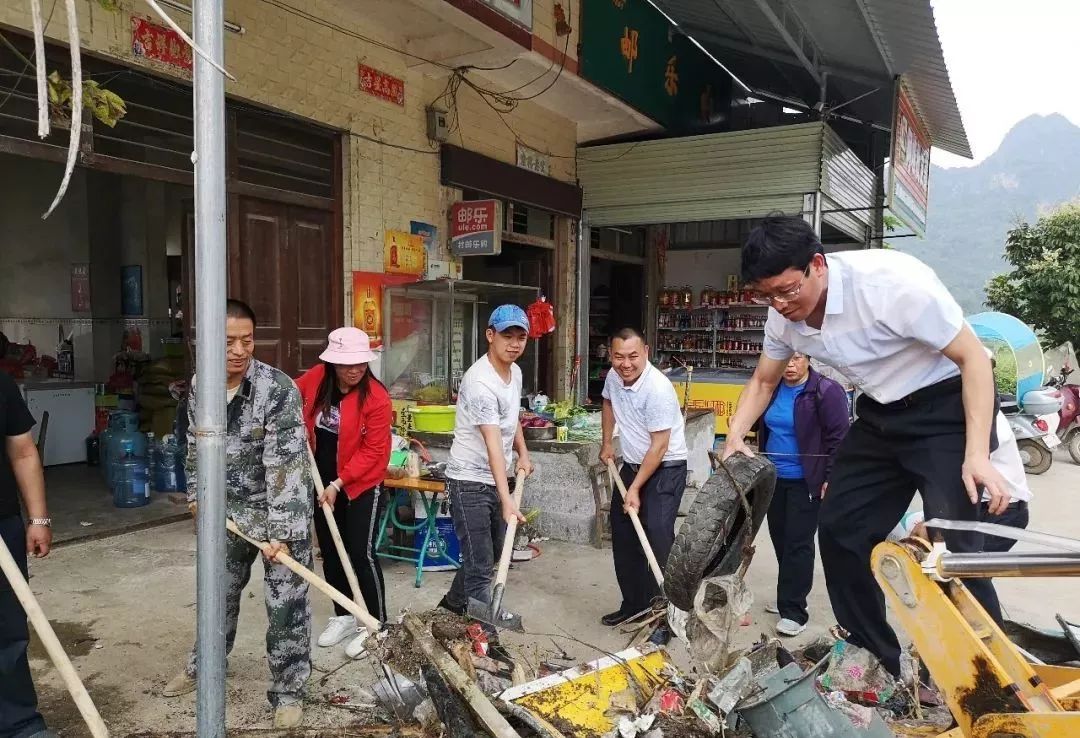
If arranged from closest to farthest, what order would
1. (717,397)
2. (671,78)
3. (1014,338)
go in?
(1014,338)
(717,397)
(671,78)

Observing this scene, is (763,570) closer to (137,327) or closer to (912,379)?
(912,379)

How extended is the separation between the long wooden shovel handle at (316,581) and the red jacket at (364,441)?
2.49ft

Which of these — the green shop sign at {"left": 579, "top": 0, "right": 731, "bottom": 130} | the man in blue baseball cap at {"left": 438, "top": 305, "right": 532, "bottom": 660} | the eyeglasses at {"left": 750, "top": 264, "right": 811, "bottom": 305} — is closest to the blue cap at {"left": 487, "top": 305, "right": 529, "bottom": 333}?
the man in blue baseball cap at {"left": 438, "top": 305, "right": 532, "bottom": 660}

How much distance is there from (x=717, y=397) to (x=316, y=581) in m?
7.71

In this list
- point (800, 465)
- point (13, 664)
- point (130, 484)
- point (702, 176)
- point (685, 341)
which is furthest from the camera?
point (685, 341)

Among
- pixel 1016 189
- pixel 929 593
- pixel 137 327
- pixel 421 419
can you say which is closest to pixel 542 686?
pixel 929 593

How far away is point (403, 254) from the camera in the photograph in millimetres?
8078

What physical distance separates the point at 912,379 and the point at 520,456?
227 centimetres

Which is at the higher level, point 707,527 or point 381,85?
point 381,85

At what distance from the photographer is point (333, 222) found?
291 inches

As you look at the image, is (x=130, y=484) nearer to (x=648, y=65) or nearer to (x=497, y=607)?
(x=497, y=607)

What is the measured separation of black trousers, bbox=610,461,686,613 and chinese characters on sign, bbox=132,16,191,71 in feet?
15.8

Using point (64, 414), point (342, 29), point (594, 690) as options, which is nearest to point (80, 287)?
point (64, 414)

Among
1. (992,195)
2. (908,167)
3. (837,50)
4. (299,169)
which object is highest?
(992,195)
